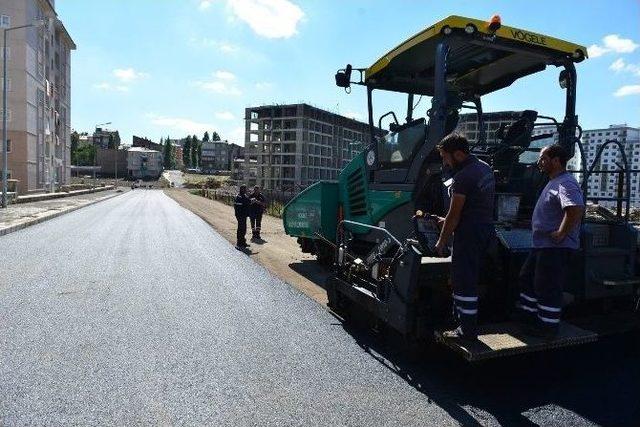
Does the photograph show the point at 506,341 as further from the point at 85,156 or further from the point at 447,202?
the point at 85,156

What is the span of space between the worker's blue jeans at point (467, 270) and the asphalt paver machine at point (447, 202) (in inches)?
8.2

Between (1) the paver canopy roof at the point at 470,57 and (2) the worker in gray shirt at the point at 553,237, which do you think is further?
(1) the paver canopy roof at the point at 470,57

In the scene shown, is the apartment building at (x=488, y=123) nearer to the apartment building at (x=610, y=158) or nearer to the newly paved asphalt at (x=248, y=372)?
the apartment building at (x=610, y=158)

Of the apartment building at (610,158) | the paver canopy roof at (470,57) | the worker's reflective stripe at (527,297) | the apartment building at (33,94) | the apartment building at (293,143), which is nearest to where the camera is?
the worker's reflective stripe at (527,297)

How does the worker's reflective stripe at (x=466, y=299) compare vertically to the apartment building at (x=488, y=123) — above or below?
below

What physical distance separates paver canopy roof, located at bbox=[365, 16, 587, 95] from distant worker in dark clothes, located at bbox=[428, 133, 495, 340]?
1.51m

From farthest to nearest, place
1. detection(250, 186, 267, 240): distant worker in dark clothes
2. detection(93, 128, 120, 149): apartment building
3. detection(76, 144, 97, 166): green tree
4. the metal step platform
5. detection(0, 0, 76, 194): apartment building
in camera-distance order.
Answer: detection(93, 128, 120, 149): apartment building < detection(76, 144, 97, 166): green tree < detection(0, 0, 76, 194): apartment building < detection(250, 186, 267, 240): distant worker in dark clothes < the metal step platform

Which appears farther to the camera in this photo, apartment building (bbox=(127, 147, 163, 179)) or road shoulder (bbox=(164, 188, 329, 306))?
apartment building (bbox=(127, 147, 163, 179))

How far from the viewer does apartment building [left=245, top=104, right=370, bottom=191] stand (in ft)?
319

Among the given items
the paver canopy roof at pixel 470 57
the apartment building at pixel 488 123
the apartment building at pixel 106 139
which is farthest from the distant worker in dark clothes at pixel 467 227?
the apartment building at pixel 106 139

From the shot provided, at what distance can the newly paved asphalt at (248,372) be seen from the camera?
354 centimetres

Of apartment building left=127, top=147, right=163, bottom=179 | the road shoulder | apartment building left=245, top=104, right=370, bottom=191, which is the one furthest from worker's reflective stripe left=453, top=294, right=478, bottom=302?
apartment building left=127, top=147, right=163, bottom=179

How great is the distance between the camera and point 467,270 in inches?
156

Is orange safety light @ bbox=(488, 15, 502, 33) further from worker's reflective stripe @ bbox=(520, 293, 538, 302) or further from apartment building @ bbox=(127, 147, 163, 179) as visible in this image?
apartment building @ bbox=(127, 147, 163, 179)
